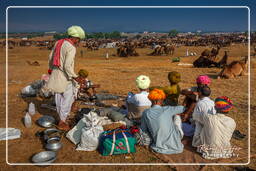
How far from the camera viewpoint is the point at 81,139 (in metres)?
4.37

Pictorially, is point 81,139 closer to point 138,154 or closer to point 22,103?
point 138,154

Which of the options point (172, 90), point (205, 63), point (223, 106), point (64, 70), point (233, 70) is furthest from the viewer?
point (205, 63)

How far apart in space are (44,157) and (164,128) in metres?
1.90

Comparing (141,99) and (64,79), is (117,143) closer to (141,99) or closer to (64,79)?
(141,99)

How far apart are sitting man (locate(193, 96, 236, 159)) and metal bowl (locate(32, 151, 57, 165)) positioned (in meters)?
2.30

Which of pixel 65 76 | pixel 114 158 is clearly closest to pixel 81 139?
pixel 114 158

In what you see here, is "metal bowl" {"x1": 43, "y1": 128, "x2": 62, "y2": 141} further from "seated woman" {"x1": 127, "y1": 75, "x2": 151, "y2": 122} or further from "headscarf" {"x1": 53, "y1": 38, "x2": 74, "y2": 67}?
"seated woman" {"x1": 127, "y1": 75, "x2": 151, "y2": 122}

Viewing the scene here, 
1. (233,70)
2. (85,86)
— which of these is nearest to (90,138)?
(85,86)

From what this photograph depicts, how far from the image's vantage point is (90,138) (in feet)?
14.0

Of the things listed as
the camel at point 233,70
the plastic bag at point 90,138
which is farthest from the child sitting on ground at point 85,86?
the camel at point 233,70

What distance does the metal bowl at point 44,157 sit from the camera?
3.93m

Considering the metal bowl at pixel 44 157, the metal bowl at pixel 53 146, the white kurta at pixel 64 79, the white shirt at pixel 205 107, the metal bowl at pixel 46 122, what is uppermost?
the white kurta at pixel 64 79

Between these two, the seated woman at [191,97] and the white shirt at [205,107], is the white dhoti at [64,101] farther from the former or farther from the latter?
the white shirt at [205,107]

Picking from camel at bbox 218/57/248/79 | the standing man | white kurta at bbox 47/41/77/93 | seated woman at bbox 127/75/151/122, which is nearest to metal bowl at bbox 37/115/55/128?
the standing man
